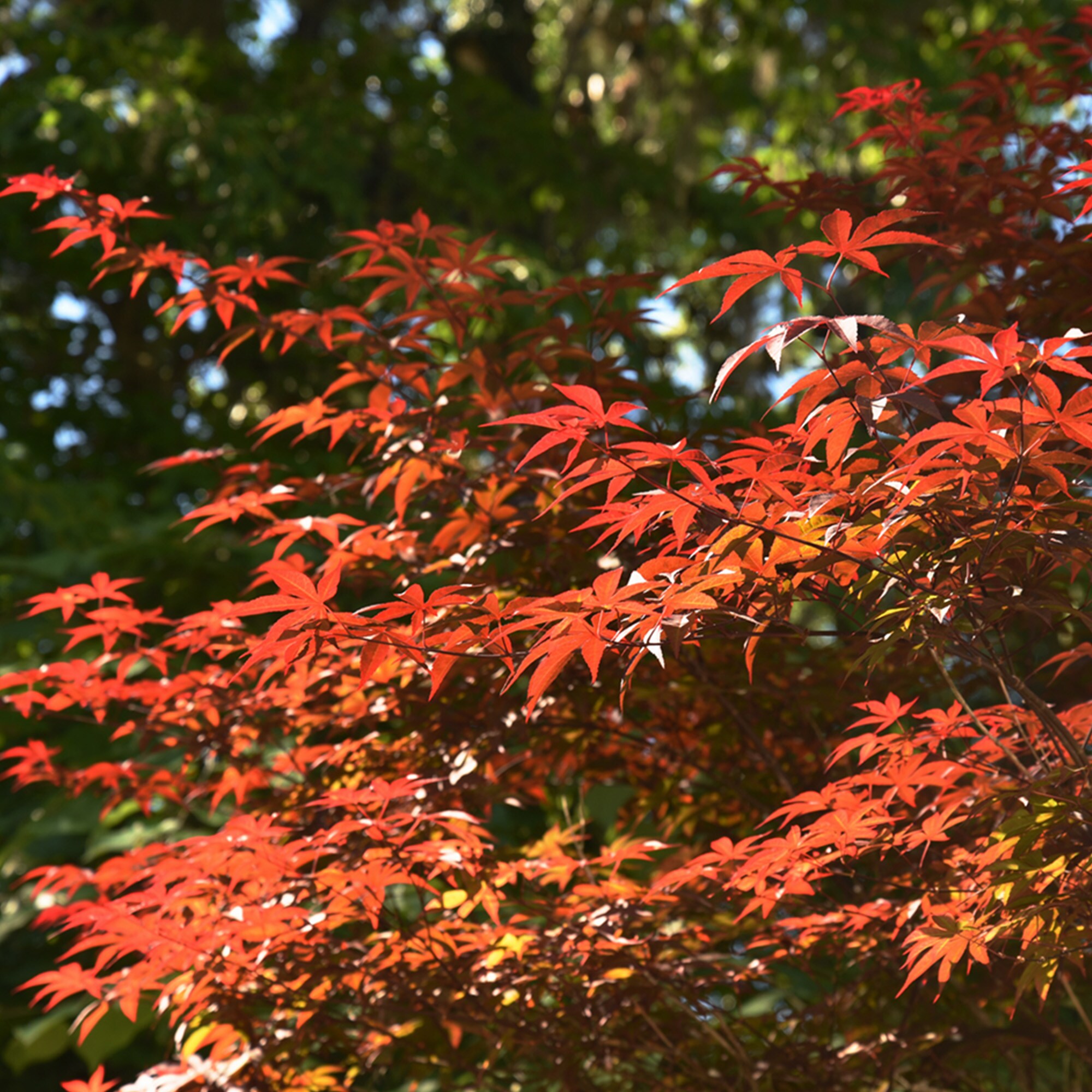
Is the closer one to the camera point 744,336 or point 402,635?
point 402,635

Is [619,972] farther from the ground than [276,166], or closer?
closer

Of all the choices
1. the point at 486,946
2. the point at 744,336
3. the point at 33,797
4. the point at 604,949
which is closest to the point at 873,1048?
the point at 604,949

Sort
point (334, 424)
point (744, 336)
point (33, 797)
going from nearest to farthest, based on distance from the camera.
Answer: point (334, 424) < point (33, 797) < point (744, 336)

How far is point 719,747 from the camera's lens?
198cm

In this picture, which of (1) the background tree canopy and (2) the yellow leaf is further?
(1) the background tree canopy

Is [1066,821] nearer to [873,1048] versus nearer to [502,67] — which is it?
[873,1048]

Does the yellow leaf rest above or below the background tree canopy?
below

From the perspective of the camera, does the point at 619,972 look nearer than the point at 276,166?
Yes

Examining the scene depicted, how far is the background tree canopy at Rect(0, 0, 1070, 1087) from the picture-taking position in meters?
4.27

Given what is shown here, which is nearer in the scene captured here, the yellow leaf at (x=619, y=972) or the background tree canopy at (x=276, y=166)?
the yellow leaf at (x=619, y=972)

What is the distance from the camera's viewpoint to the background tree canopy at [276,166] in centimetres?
427

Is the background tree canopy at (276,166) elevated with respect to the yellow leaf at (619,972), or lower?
elevated

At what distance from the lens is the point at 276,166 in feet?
16.6

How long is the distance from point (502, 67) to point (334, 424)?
557cm
